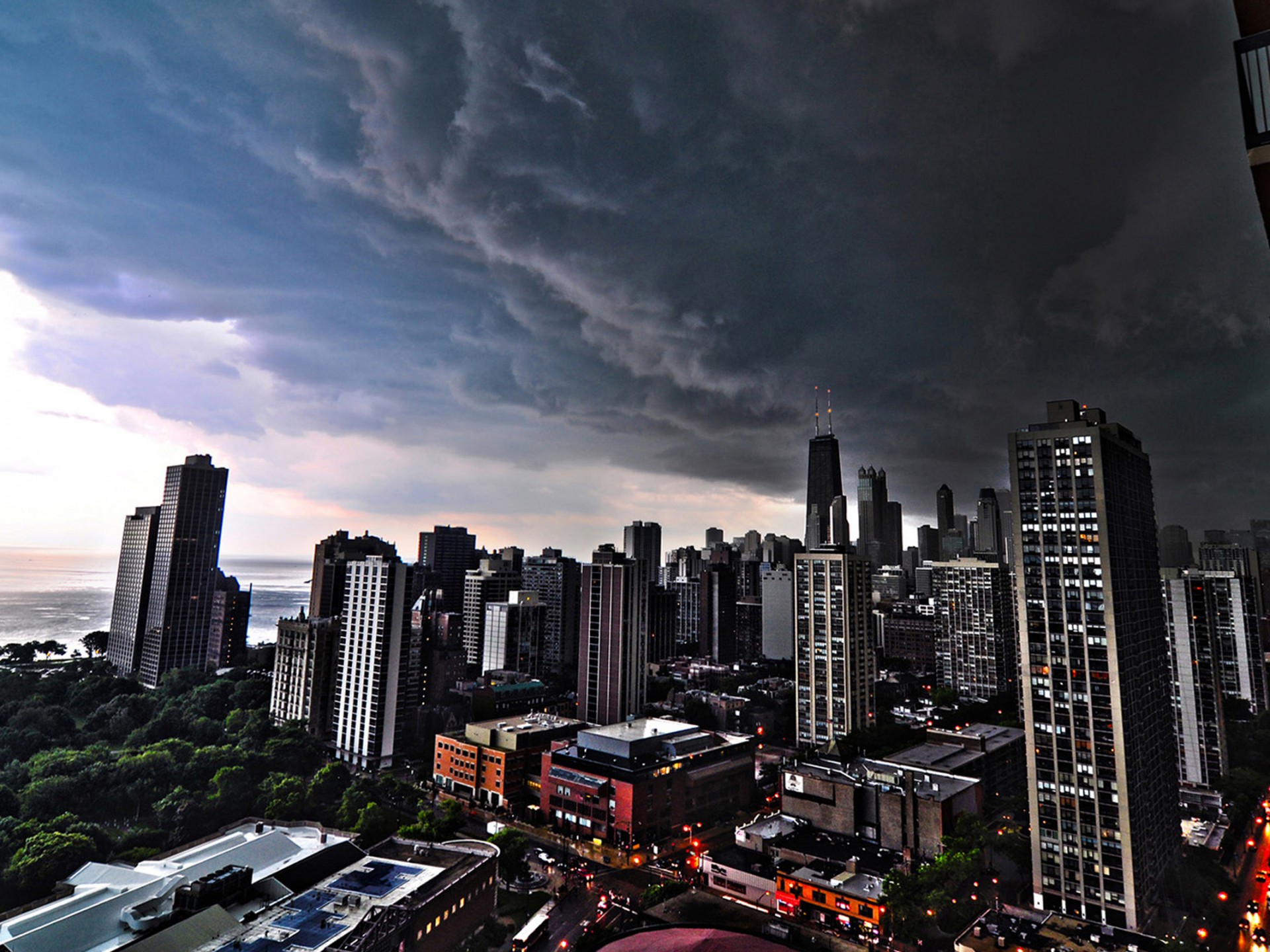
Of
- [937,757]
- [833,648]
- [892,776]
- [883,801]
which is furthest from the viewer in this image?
[833,648]

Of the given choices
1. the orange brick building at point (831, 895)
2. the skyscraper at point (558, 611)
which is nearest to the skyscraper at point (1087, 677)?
the orange brick building at point (831, 895)

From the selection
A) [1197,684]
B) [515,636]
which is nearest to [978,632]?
[1197,684]

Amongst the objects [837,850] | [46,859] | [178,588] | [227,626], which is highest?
[178,588]

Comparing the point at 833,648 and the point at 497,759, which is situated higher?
the point at 833,648

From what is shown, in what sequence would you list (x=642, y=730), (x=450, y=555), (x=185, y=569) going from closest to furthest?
(x=642, y=730) < (x=185, y=569) < (x=450, y=555)

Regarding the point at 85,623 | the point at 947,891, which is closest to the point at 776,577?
the point at 947,891

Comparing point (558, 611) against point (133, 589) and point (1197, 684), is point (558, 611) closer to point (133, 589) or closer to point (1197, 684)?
point (133, 589)
